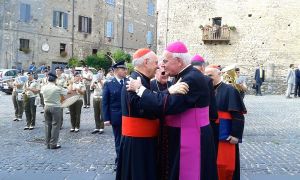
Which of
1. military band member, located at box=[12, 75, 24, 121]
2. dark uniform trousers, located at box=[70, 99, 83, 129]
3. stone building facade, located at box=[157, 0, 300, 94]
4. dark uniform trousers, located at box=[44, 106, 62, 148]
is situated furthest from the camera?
stone building facade, located at box=[157, 0, 300, 94]

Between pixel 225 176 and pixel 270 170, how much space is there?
2.08m

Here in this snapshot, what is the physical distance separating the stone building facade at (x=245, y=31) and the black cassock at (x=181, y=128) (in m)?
27.5

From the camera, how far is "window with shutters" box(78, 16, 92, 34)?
4245cm

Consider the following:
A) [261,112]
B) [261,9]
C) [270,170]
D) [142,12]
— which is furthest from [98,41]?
[270,170]

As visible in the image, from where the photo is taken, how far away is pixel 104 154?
29.4 ft

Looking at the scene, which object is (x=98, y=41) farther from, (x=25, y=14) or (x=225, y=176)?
(x=225, y=176)

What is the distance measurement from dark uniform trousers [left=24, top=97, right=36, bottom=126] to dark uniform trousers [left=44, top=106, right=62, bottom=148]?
3.45m

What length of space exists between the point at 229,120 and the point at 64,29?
36.6 m

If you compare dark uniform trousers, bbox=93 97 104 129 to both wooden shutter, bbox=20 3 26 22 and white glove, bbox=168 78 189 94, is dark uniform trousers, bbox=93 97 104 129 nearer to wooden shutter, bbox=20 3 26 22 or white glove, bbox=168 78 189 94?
white glove, bbox=168 78 189 94

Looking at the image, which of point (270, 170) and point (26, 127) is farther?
point (26, 127)

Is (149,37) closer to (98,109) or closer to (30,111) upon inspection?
(30,111)

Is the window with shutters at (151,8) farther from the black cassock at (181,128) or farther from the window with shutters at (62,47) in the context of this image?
the black cassock at (181,128)

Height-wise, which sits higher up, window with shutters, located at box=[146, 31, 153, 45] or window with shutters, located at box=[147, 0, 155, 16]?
window with shutters, located at box=[147, 0, 155, 16]

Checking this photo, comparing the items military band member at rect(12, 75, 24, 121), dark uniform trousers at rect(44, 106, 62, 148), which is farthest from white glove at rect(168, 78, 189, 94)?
military band member at rect(12, 75, 24, 121)
